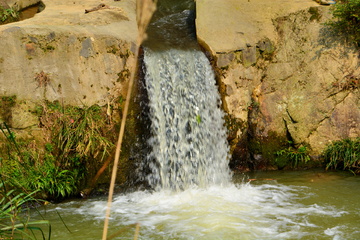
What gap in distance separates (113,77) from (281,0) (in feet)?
13.8

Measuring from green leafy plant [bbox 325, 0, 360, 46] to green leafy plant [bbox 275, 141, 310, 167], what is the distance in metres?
2.34

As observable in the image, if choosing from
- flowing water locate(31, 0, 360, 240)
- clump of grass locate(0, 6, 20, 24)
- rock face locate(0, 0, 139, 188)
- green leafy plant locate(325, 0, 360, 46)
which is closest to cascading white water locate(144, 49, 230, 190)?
flowing water locate(31, 0, 360, 240)

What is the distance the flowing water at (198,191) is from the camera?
312 cm

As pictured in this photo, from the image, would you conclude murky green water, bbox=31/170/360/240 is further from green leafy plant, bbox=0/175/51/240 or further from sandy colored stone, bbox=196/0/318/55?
sandy colored stone, bbox=196/0/318/55

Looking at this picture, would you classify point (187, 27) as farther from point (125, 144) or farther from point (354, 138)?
point (354, 138)

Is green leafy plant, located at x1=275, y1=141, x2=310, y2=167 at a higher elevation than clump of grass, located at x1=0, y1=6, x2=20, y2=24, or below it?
below

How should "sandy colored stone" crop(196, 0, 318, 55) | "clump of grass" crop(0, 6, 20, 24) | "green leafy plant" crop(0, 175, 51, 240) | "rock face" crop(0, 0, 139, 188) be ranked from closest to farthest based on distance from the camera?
"green leafy plant" crop(0, 175, 51, 240)
"rock face" crop(0, 0, 139, 188)
"sandy colored stone" crop(196, 0, 318, 55)
"clump of grass" crop(0, 6, 20, 24)

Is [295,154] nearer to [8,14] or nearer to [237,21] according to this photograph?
[237,21]

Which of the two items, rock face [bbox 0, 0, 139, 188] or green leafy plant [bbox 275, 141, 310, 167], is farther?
green leafy plant [bbox 275, 141, 310, 167]

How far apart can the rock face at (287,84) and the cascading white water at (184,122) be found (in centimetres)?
35

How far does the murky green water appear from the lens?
3016 millimetres

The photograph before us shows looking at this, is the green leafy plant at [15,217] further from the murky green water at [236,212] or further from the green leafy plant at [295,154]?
the green leafy plant at [295,154]

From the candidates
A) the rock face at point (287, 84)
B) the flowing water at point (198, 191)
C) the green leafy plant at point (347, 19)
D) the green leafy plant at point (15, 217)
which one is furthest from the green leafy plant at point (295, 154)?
the green leafy plant at point (15, 217)

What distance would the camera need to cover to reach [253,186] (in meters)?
4.54
